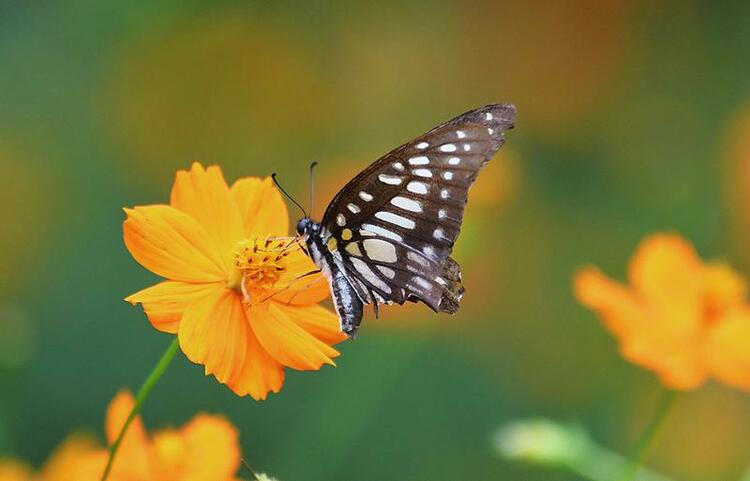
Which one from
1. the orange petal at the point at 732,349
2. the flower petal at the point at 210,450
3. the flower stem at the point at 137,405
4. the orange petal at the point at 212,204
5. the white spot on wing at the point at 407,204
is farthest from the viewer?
the orange petal at the point at 732,349

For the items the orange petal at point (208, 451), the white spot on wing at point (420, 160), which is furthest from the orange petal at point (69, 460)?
the white spot on wing at point (420, 160)

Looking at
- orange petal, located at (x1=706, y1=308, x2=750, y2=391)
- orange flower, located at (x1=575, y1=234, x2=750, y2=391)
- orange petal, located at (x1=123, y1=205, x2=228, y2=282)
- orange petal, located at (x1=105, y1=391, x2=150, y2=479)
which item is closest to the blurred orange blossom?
orange petal, located at (x1=105, y1=391, x2=150, y2=479)

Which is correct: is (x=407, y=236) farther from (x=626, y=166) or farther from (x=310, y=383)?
(x=626, y=166)

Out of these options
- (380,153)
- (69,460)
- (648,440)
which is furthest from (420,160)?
(380,153)

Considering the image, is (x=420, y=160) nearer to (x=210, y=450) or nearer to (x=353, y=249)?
(x=353, y=249)

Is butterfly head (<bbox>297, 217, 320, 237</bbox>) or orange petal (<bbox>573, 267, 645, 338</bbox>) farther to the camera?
orange petal (<bbox>573, 267, 645, 338</bbox>)

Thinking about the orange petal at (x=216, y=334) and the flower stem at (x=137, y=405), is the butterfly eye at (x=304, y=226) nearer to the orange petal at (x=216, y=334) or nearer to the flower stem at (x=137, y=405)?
the orange petal at (x=216, y=334)

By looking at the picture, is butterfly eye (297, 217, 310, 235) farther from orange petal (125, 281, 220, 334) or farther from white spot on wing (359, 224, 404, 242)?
orange petal (125, 281, 220, 334)
